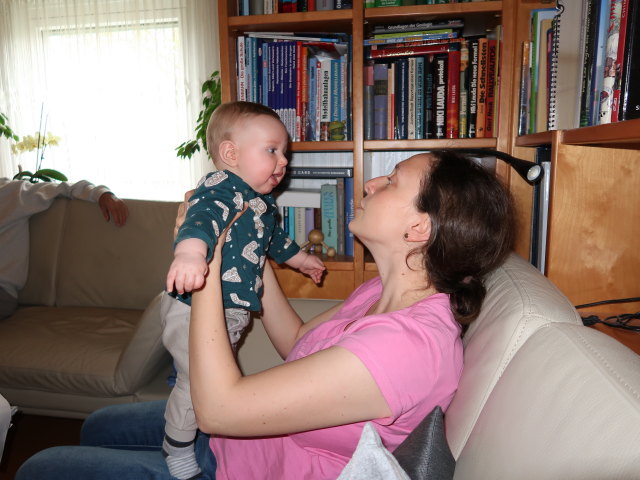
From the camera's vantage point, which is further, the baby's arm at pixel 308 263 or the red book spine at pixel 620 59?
the baby's arm at pixel 308 263

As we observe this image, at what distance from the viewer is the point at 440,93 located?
181 cm

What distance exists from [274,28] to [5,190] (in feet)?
6.42

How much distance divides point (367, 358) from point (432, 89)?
4.50 ft

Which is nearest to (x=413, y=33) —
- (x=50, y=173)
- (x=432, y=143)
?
(x=432, y=143)

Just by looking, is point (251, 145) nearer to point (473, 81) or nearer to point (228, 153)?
point (228, 153)

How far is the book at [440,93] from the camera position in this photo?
180 cm

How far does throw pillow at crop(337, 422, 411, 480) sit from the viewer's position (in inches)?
19.5

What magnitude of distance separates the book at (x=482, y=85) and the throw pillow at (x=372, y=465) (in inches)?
59.4

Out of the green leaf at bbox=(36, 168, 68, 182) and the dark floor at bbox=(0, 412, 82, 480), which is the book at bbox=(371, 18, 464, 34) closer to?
the dark floor at bbox=(0, 412, 82, 480)

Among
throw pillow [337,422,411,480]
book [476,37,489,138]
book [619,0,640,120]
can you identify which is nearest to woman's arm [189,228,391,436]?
throw pillow [337,422,411,480]

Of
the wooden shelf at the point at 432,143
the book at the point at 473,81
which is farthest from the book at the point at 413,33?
the wooden shelf at the point at 432,143

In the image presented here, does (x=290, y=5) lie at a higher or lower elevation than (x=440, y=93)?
higher

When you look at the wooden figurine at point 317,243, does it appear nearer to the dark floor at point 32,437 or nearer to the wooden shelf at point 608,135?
the wooden shelf at point 608,135

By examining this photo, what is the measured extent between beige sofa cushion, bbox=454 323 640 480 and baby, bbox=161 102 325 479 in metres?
0.54
